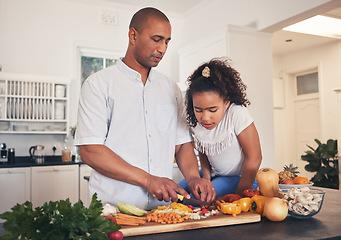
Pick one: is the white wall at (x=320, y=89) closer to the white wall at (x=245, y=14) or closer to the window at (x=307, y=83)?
the window at (x=307, y=83)

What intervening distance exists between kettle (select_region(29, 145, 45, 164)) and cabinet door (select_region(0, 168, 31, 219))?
0.95 ft

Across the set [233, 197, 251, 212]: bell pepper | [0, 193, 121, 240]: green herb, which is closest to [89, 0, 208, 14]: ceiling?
[233, 197, 251, 212]: bell pepper

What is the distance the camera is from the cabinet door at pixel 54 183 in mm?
3959

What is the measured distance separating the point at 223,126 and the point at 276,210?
63 cm

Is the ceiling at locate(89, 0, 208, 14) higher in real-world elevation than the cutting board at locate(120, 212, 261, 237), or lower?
higher

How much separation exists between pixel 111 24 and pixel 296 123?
15.2 feet

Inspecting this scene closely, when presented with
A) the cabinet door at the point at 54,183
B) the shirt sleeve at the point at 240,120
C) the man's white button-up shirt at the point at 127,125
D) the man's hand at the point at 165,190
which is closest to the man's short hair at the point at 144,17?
the man's white button-up shirt at the point at 127,125

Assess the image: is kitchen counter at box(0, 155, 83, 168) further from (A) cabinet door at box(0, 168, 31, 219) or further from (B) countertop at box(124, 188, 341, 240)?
(B) countertop at box(124, 188, 341, 240)

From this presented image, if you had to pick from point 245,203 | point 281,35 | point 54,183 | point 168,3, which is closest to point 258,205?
point 245,203

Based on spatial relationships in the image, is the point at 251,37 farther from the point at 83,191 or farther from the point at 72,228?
the point at 72,228

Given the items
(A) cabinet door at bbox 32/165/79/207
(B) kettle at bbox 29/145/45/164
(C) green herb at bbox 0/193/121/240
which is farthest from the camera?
(B) kettle at bbox 29/145/45/164

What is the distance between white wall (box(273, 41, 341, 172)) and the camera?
6457 millimetres

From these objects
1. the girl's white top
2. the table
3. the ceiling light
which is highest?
the ceiling light

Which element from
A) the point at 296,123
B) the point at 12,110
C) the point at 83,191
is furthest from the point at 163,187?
the point at 296,123
